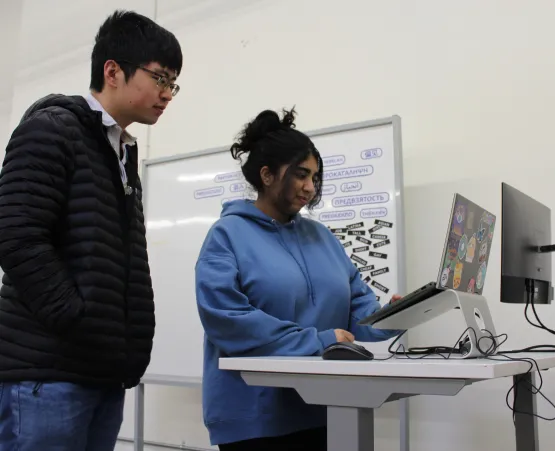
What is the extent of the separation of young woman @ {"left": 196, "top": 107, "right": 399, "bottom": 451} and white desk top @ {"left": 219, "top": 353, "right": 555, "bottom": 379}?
0.44 ft

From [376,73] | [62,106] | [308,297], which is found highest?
[376,73]

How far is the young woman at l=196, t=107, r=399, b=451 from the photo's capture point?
1192 mm

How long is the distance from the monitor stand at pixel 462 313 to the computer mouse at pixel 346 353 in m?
0.17

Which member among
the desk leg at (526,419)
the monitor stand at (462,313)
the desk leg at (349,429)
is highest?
the monitor stand at (462,313)

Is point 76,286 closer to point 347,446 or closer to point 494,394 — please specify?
point 347,446

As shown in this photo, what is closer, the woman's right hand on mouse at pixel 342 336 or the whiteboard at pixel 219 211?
the woman's right hand on mouse at pixel 342 336

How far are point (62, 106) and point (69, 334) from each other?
16.8 inches

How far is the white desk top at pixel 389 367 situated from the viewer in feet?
2.86

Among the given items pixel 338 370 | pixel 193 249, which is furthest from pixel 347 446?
pixel 193 249

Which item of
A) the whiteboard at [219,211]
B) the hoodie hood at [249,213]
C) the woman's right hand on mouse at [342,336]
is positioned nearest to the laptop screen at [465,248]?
the woman's right hand on mouse at [342,336]

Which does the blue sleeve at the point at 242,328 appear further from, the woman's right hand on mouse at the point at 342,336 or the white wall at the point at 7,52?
the white wall at the point at 7,52

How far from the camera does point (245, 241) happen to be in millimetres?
1343

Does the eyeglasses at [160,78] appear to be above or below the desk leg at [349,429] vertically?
above

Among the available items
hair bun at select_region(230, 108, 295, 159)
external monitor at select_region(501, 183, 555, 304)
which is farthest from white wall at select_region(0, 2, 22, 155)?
external monitor at select_region(501, 183, 555, 304)
